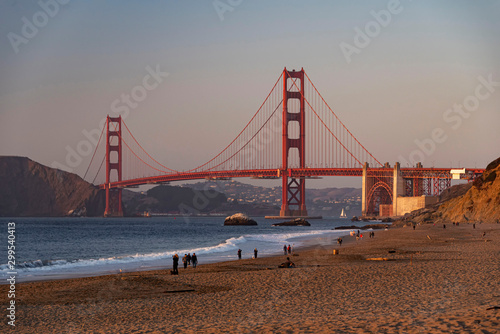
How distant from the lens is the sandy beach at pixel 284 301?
11.2m

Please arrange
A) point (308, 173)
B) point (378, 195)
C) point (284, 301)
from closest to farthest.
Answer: point (284, 301)
point (308, 173)
point (378, 195)

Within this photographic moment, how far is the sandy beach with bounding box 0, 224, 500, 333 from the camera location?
11.2 meters

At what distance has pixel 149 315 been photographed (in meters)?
13.7

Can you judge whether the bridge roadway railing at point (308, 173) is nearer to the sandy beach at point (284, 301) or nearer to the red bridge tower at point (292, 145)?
the red bridge tower at point (292, 145)

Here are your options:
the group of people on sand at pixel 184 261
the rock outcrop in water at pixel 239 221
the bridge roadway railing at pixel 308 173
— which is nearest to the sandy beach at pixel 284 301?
the group of people on sand at pixel 184 261

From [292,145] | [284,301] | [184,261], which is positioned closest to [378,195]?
[292,145]

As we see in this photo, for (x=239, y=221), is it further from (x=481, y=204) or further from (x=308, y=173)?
(x=481, y=204)

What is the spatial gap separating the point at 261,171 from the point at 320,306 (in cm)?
9909

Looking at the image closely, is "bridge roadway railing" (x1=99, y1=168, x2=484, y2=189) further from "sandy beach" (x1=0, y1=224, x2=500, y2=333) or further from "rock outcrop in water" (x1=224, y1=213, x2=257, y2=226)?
"sandy beach" (x1=0, y1=224, x2=500, y2=333)

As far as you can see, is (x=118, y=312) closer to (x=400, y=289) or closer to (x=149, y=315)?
(x=149, y=315)

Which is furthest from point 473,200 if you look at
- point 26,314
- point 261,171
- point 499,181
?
point 26,314

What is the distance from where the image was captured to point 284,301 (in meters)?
15.0

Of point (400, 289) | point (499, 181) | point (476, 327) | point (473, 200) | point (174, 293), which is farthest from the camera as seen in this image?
point (473, 200)

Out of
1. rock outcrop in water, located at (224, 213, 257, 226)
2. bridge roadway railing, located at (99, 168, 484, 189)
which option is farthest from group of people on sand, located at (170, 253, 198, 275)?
rock outcrop in water, located at (224, 213, 257, 226)
